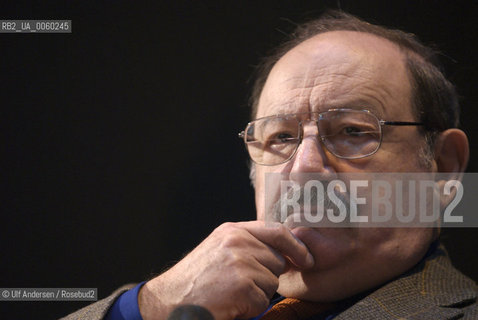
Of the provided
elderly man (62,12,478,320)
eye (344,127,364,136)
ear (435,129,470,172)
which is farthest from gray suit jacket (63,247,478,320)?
eye (344,127,364,136)

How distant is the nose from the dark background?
63cm

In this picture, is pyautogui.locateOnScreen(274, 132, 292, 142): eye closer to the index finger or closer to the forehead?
the forehead

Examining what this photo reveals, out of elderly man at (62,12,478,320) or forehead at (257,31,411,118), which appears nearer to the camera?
elderly man at (62,12,478,320)

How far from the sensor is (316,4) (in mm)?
2012

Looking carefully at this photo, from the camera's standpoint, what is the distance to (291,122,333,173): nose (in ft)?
4.62

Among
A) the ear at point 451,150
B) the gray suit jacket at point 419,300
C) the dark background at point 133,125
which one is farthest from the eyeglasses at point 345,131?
the dark background at point 133,125

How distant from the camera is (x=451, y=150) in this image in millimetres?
1634

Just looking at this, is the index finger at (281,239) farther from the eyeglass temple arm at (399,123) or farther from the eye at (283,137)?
the eyeglass temple arm at (399,123)

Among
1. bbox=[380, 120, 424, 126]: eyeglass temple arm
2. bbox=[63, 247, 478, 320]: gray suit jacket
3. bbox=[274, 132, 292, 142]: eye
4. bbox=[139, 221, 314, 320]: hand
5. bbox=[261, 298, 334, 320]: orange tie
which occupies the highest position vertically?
bbox=[380, 120, 424, 126]: eyeglass temple arm

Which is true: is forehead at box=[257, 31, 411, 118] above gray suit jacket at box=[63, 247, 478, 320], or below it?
above

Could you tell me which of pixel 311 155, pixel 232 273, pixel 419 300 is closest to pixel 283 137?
pixel 311 155

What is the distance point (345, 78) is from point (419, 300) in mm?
709

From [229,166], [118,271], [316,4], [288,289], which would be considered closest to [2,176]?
[118,271]

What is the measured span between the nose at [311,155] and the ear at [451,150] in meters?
0.45
